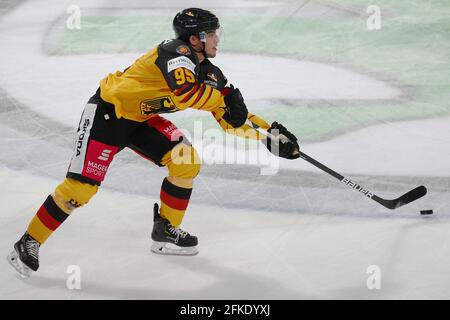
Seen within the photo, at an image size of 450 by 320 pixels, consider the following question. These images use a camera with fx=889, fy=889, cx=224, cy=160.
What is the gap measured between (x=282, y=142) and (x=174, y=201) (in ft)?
2.04

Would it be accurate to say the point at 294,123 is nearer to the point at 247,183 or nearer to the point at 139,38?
the point at 247,183

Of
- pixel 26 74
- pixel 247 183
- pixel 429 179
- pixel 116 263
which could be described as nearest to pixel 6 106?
pixel 26 74

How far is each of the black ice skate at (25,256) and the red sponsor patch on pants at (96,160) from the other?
0.42 meters

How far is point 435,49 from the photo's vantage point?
7320 millimetres

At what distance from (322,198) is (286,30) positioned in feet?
10.0

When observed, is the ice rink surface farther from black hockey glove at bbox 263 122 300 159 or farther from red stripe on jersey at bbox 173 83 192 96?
red stripe on jersey at bbox 173 83 192 96

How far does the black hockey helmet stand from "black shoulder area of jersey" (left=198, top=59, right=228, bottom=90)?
6.5 inches

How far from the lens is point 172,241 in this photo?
14.7 ft

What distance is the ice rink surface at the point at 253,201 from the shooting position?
13.3 feet

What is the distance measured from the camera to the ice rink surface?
4066 millimetres

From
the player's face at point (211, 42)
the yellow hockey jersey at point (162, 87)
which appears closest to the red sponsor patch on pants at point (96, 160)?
the yellow hockey jersey at point (162, 87)

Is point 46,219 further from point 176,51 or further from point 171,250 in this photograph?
point 176,51

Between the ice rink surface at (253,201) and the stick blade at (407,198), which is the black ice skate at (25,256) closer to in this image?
the ice rink surface at (253,201)

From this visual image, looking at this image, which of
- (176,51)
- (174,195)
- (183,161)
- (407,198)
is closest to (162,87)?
(176,51)
